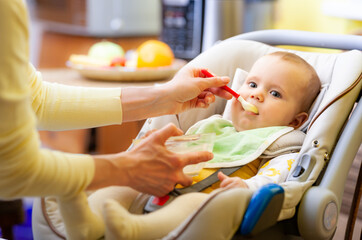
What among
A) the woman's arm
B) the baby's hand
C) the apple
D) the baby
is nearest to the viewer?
the baby's hand

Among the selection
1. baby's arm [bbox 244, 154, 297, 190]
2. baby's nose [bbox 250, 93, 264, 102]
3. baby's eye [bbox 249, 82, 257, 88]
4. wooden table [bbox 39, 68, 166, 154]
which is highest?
baby's eye [bbox 249, 82, 257, 88]

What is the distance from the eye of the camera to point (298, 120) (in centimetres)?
120

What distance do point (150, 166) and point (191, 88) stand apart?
31 centimetres

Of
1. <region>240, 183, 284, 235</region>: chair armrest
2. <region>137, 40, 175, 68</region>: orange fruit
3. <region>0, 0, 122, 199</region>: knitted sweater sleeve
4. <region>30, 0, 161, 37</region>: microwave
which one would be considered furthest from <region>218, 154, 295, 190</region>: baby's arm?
<region>30, 0, 161, 37</region>: microwave

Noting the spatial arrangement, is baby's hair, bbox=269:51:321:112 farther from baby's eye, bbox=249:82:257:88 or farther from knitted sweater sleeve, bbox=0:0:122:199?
knitted sweater sleeve, bbox=0:0:122:199

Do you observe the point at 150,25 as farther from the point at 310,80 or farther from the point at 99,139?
the point at 310,80

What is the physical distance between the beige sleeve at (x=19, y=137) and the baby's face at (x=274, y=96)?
551mm

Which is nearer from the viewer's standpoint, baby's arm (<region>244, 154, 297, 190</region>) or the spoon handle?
baby's arm (<region>244, 154, 297, 190</region>)

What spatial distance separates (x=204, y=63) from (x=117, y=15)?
229 centimetres

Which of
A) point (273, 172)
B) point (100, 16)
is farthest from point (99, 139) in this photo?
point (273, 172)

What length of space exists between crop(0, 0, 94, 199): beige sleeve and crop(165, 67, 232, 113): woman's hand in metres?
0.41

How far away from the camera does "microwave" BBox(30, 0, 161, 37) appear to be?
339cm

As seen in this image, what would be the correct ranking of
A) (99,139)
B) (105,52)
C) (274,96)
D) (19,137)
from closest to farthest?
(19,137) → (274,96) → (105,52) → (99,139)

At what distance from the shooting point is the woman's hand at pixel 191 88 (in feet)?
3.57
